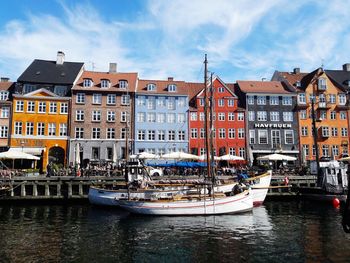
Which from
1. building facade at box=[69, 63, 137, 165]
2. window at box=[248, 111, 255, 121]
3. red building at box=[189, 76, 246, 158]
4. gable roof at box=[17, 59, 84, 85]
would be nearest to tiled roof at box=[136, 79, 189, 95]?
building facade at box=[69, 63, 137, 165]

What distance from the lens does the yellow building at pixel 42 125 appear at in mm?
42188

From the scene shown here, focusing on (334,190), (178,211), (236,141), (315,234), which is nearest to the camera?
(315,234)

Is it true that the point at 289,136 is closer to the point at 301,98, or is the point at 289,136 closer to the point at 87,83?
the point at 301,98

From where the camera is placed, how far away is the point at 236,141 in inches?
1876

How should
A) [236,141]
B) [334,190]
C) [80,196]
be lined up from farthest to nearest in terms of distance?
[236,141]
[80,196]
[334,190]

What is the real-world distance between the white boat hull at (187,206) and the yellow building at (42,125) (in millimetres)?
23666

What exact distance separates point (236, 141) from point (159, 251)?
3515cm

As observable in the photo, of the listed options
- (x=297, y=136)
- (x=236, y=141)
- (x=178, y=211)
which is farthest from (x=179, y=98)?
(x=178, y=211)

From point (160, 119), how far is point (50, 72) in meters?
16.8

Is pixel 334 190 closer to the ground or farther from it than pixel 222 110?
closer to the ground

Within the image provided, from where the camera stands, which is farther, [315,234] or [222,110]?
[222,110]

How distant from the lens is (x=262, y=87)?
164ft

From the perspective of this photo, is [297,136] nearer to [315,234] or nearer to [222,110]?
[222,110]

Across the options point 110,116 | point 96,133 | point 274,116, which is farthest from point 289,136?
point 96,133
